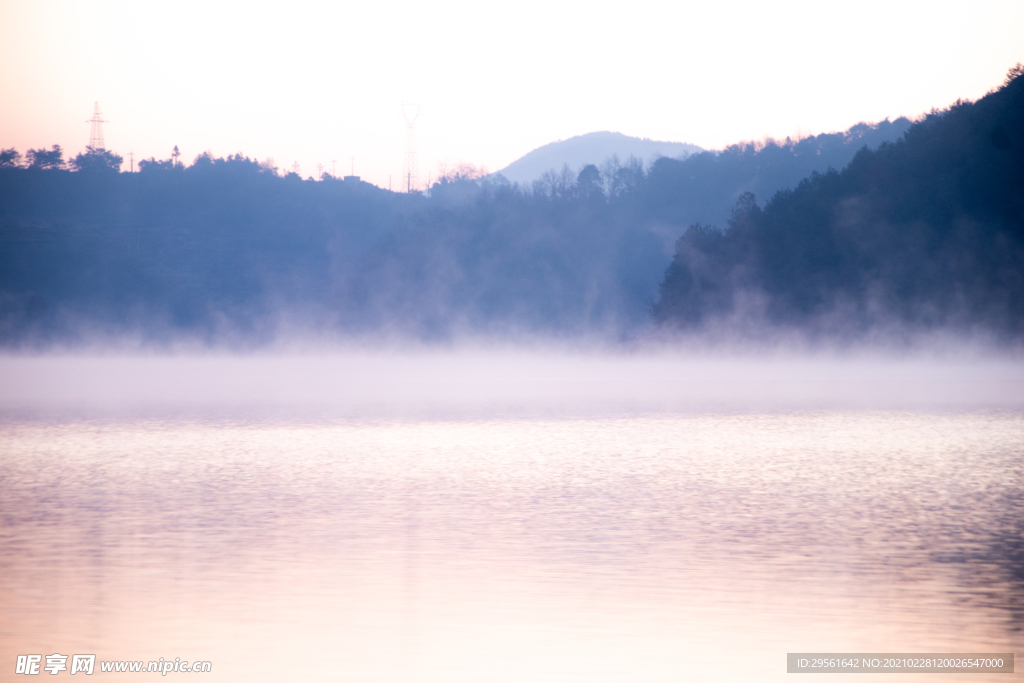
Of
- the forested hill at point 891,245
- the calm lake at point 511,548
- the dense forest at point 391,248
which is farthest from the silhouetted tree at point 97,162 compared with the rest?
the calm lake at point 511,548

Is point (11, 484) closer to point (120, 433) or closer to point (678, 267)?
point (120, 433)

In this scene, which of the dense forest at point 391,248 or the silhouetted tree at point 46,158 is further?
the silhouetted tree at point 46,158

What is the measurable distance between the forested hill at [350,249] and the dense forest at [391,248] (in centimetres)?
25

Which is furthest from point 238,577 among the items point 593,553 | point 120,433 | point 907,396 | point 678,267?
point 678,267

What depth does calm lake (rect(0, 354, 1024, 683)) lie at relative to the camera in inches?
341

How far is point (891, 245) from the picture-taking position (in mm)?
83438

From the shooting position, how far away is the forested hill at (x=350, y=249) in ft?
421

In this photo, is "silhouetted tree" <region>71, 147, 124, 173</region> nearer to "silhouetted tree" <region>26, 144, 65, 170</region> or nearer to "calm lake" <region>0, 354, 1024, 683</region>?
"silhouetted tree" <region>26, 144, 65, 170</region>

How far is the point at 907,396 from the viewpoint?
1619 inches

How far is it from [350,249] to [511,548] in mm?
139451

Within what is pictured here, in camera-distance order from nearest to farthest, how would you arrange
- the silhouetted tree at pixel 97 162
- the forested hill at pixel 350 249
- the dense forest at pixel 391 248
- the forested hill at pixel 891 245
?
1. the forested hill at pixel 891 245
2. the dense forest at pixel 391 248
3. the forested hill at pixel 350 249
4. the silhouetted tree at pixel 97 162

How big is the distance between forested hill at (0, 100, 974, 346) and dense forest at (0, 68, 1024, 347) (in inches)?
9.8

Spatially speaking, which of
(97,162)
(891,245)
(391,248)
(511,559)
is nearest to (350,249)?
(391,248)

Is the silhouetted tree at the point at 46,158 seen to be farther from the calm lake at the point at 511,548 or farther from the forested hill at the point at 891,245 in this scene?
the calm lake at the point at 511,548
